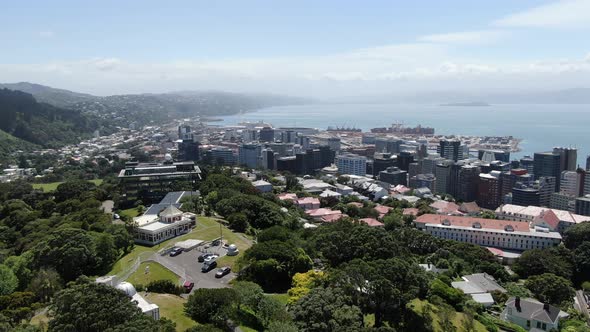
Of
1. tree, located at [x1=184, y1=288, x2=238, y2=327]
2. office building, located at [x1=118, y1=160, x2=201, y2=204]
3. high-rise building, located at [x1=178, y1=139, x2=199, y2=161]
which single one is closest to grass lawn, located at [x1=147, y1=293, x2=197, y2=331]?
tree, located at [x1=184, y1=288, x2=238, y2=327]

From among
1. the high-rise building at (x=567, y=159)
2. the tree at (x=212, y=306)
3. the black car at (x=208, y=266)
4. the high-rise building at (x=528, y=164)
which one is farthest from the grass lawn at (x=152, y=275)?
the high-rise building at (x=567, y=159)

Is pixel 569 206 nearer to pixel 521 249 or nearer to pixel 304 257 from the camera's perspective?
pixel 521 249

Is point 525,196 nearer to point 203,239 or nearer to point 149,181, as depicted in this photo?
point 149,181

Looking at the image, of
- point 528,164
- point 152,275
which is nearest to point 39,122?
point 152,275

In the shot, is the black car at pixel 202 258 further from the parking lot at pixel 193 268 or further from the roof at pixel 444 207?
the roof at pixel 444 207

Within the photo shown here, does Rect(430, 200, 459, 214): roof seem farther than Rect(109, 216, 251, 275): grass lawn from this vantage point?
Yes

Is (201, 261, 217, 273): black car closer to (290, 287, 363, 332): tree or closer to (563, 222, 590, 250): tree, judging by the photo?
(290, 287, 363, 332): tree

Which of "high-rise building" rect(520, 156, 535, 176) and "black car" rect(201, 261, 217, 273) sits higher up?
"black car" rect(201, 261, 217, 273)
